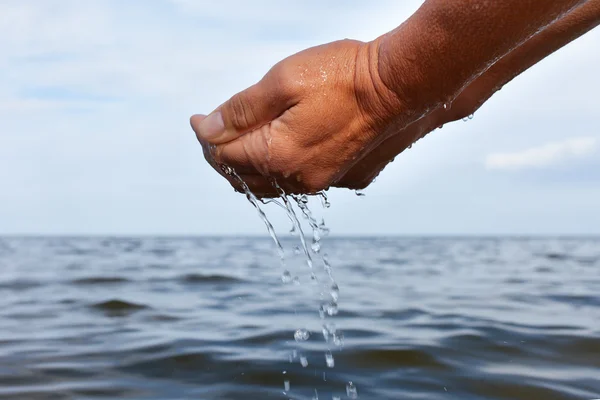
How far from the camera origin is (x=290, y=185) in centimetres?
241

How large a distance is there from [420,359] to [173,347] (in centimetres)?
180

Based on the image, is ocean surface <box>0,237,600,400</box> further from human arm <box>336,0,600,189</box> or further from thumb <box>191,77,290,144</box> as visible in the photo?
thumb <box>191,77,290,144</box>

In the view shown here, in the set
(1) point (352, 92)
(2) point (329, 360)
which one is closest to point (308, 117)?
(1) point (352, 92)

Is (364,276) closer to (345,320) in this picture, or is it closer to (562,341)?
(345,320)

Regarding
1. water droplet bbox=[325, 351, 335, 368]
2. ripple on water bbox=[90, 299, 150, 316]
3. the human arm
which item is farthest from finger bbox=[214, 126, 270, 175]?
ripple on water bbox=[90, 299, 150, 316]

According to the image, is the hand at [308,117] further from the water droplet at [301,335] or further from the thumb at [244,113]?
the water droplet at [301,335]

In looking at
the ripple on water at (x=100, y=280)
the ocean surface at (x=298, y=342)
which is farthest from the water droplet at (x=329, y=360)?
the ripple on water at (x=100, y=280)

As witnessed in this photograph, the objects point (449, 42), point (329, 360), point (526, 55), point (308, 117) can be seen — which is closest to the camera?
point (449, 42)

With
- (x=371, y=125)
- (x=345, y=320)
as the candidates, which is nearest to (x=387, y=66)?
(x=371, y=125)

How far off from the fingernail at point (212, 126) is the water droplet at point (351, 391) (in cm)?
193

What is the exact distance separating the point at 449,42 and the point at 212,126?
2.92 feet

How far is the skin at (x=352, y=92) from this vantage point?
1913 millimetres

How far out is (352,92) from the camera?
7.09ft

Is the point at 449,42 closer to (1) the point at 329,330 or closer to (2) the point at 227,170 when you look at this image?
(2) the point at 227,170
